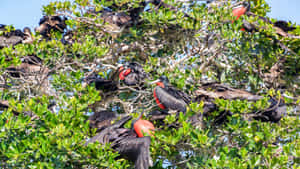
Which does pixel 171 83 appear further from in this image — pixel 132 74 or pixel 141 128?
pixel 132 74

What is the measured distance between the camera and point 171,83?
5.05 m

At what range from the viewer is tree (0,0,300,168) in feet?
13.3

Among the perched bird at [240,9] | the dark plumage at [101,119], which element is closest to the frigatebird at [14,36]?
the dark plumage at [101,119]

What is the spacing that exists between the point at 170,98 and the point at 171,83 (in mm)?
274

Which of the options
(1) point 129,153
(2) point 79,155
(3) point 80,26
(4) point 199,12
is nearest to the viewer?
(2) point 79,155

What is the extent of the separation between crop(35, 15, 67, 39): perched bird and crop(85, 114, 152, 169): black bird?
162 inches

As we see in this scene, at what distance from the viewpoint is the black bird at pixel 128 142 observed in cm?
412

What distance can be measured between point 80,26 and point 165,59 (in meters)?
2.24

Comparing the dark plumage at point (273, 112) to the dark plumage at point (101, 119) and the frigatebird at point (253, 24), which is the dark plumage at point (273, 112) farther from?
the dark plumage at point (101, 119)

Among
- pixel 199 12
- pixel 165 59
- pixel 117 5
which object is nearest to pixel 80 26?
pixel 117 5

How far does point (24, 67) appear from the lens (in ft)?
23.8

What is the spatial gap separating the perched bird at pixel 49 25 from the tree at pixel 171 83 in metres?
0.54

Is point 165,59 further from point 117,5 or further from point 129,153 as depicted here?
point 129,153

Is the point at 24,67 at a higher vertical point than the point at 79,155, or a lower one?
higher
